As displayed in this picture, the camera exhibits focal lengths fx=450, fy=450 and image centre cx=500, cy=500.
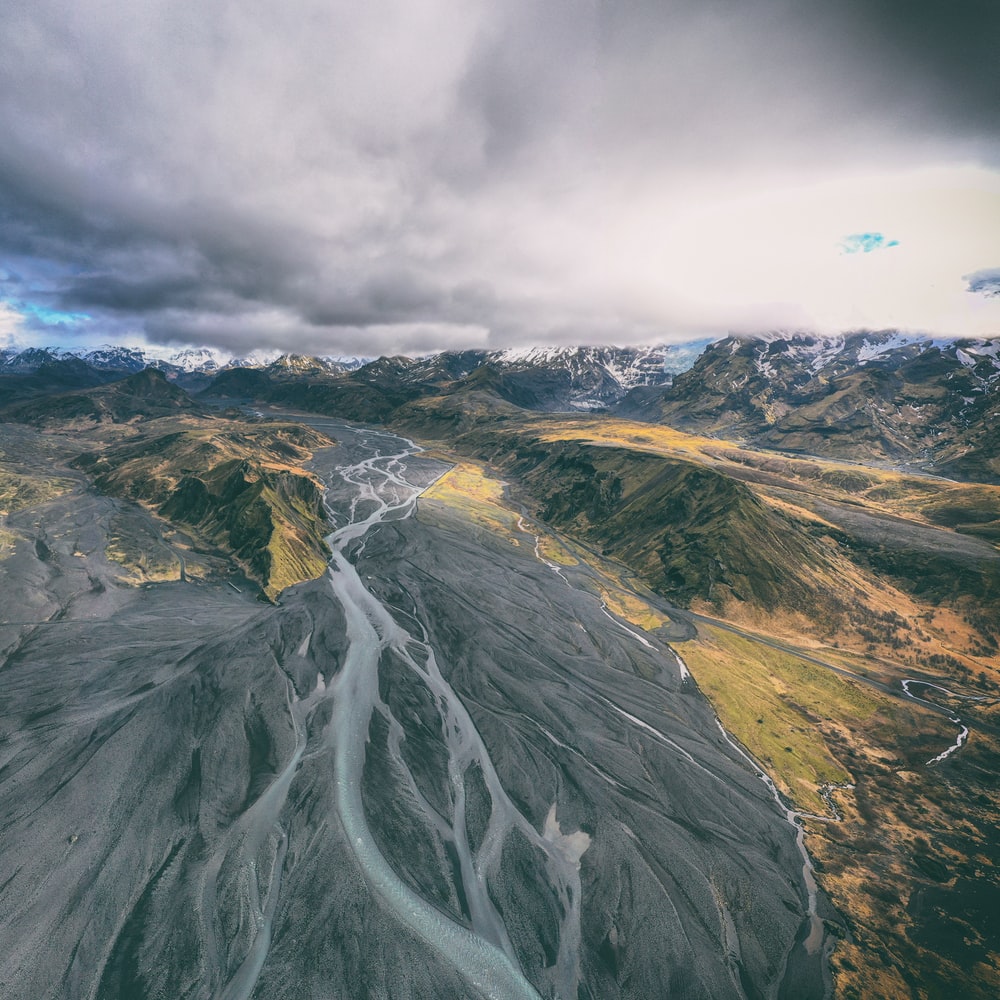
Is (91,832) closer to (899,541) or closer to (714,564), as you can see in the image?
(714,564)

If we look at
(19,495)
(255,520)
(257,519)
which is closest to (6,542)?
(19,495)

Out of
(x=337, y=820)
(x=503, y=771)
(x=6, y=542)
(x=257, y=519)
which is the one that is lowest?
(x=503, y=771)

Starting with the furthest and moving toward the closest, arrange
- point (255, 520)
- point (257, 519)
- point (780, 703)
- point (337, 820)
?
1. point (257, 519)
2. point (255, 520)
3. point (780, 703)
4. point (337, 820)

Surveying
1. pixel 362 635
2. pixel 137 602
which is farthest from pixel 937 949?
pixel 137 602

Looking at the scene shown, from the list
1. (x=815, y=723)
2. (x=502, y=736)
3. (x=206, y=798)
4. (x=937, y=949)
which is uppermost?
(x=206, y=798)

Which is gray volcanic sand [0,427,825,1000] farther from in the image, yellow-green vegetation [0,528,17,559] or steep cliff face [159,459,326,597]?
steep cliff face [159,459,326,597]

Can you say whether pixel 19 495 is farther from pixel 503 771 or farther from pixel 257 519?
pixel 503 771

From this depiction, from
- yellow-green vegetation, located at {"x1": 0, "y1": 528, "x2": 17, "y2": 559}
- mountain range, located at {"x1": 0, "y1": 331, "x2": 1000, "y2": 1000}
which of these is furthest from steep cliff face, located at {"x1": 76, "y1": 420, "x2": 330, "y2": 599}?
yellow-green vegetation, located at {"x1": 0, "y1": 528, "x2": 17, "y2": 559}
